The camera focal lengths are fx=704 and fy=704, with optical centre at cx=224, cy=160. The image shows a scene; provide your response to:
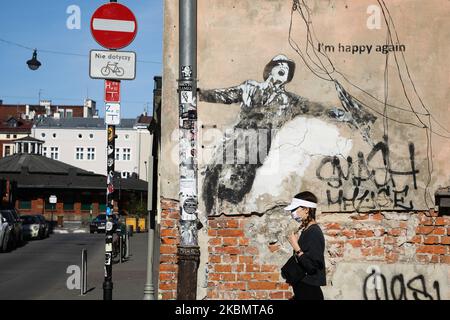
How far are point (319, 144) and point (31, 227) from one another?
36.2 meters

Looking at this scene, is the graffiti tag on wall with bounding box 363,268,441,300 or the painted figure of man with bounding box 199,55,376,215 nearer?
the graffiti tag on wall with bounding box 363,268,441,300

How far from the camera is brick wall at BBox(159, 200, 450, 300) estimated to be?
781 cm

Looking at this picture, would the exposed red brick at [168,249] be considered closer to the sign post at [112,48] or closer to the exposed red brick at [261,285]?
the exposed red brick at [261,285]

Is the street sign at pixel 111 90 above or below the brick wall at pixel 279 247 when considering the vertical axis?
above

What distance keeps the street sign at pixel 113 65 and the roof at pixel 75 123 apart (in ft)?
326

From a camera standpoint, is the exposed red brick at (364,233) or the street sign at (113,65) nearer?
the exposed red brick at (364,233)

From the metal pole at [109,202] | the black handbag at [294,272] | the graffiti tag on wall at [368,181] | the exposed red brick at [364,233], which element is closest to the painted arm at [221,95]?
the graffiti tag on wall at [368,181]

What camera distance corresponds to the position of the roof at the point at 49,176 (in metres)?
79.1

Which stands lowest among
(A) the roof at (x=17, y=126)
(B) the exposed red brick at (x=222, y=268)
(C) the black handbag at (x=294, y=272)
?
(B) the exposed red brick at (x=222, y=268)

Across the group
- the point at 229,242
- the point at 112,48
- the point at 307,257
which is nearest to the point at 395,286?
the point at 229,242

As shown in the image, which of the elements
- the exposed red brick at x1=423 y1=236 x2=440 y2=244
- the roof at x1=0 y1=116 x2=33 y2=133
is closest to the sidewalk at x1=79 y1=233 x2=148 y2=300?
the exposed red brick at x1=423 y1=236 x2=440 y2=244

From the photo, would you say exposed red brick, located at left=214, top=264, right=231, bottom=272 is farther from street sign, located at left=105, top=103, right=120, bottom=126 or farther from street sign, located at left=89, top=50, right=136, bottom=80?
street sign, located at left=89, top=50, right=136, bottom=80

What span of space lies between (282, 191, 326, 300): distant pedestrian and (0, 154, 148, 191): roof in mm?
73755
